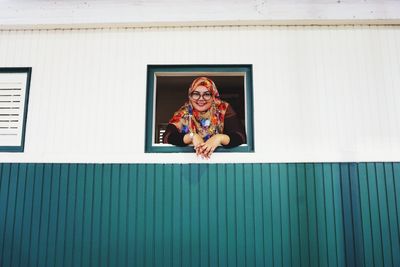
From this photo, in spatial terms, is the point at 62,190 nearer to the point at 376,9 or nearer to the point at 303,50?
the point at 303,50

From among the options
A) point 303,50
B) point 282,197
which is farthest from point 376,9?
point 282,197

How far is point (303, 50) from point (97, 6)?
232 cm

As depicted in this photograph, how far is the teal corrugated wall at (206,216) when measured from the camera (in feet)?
10.6

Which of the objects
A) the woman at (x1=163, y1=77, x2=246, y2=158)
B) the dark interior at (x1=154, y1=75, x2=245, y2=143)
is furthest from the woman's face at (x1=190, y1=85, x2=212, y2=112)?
the dark interior at (x1=154, y1=75, x2=245, y2=143)

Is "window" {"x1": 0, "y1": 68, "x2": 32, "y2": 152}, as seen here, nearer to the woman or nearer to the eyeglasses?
the woman

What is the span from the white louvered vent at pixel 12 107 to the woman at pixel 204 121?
64.1 inches

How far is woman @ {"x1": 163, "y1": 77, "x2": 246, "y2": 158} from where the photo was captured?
3.40m

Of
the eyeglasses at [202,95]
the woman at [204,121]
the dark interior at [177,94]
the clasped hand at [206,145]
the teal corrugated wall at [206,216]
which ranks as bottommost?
the teal corrugated wall at [206,216]

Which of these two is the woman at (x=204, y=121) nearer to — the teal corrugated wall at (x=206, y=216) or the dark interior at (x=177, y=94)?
the teal corrugated wall at (x=206, y=216)

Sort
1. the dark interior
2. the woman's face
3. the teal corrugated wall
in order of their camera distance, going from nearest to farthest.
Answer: the teal corrugated wall < the woman's face < the dark interior

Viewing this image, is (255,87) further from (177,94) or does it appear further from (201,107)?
(177,94)

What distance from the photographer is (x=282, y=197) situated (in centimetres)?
330

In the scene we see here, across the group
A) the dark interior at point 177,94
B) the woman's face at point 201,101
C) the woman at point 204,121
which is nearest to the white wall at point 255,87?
the woman at point 204,121

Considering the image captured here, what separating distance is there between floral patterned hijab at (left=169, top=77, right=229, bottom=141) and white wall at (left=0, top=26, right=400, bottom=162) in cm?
27
